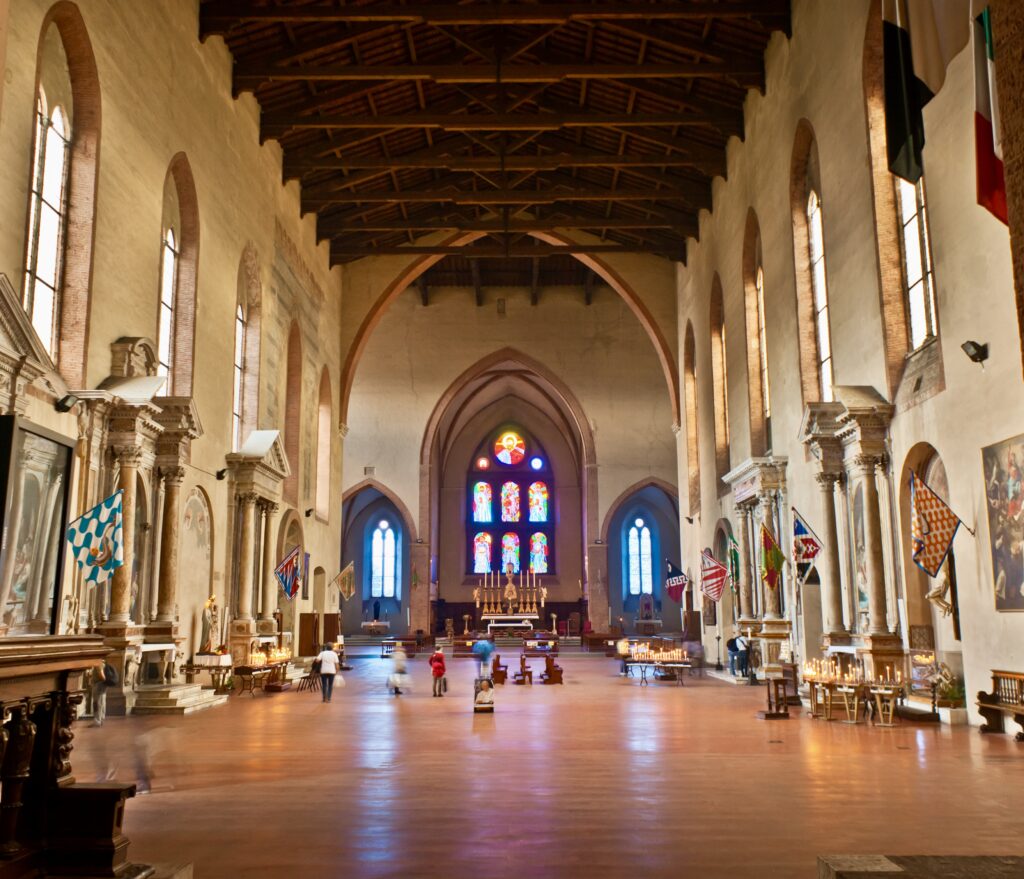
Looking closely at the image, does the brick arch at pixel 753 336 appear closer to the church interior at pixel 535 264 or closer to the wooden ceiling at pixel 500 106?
the church interior at pixel 535 264

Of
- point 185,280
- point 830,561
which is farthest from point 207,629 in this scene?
point 830,561

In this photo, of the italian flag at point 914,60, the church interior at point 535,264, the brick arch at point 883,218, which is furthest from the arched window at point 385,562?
the italian flag at point 914,60

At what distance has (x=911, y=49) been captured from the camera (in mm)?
5504

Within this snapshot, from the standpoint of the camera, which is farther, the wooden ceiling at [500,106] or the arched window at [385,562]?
the arched window at [385,562]

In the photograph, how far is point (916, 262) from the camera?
1320cm

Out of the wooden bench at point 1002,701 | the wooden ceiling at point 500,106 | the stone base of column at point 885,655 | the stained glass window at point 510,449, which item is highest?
the wooden ceiling at point 500,106

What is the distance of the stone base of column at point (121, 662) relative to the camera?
44.7ft

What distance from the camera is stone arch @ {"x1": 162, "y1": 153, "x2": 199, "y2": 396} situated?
16969mm

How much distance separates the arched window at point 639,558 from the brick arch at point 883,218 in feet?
101

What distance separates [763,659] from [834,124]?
10044mm

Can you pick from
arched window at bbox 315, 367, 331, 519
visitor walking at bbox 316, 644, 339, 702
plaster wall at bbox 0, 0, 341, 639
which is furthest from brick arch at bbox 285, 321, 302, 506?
visitor walking at bbox 316, 644, 339, 702

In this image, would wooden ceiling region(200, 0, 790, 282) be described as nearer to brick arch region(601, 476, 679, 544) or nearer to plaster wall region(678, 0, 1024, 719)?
plaster wall region(678, 0, 1024, 719)

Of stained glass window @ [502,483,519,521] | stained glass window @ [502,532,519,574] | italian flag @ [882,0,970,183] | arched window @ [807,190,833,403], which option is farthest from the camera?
stained glass window @ [502,483,519,521]

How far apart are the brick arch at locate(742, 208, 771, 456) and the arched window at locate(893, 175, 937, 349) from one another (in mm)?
6776
